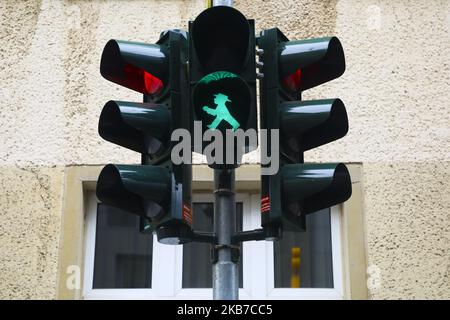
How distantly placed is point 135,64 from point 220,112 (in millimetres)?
464

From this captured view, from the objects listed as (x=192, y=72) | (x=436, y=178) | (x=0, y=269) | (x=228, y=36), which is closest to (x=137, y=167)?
(x=192, y=72)

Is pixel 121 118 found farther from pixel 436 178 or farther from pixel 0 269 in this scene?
pixel 436 178

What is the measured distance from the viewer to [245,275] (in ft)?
17.5

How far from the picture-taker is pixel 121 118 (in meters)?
3.31

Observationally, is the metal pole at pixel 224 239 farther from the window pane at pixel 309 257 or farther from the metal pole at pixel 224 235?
the window pane at pixel 309 257

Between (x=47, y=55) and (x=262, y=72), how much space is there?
2.70 meters

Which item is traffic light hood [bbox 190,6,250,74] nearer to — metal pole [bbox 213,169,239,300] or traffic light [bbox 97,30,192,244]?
traffic light [bbox 97,30,192,244]

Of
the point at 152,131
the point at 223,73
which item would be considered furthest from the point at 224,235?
the point at 223,73

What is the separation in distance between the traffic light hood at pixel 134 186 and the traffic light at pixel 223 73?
0.22m

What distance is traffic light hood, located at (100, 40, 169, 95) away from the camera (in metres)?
3.43

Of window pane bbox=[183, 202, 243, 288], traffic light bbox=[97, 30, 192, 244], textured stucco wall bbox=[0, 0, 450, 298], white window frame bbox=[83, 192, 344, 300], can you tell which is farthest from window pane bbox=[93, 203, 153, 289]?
traffic light bbox=[97, 30, 192, 244]

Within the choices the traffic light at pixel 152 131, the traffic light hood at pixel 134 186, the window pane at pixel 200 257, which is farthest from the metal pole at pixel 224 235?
the window pane at pixel 200 257

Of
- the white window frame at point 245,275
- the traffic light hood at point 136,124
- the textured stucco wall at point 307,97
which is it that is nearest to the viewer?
the traffic light hood at point 136,124

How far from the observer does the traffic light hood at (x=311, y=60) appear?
Answer: 11.3ft
